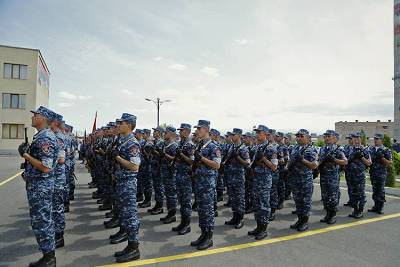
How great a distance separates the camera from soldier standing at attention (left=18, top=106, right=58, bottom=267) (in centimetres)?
389

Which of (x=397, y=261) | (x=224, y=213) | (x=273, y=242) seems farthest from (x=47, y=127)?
(x=397, y=261)

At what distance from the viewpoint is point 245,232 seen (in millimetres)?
5852

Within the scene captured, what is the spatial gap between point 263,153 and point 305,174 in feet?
3.67

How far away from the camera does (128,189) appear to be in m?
4.48

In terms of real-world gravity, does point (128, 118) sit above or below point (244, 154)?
above

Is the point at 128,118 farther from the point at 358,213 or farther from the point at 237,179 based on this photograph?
the point at 358,213

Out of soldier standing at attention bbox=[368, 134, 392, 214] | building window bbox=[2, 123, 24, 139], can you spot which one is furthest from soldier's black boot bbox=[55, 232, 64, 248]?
building window bbox=[2, 123, 24, 139]

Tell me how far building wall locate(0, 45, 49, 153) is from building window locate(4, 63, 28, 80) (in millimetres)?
293

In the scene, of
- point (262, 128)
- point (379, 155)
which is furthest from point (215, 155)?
point (379, 155)

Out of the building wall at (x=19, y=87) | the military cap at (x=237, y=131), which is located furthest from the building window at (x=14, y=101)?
the military cap at (x=237, y=131)

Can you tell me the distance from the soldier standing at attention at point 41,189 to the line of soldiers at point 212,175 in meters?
0.90

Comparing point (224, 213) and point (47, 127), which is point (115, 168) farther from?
point (224, 213)

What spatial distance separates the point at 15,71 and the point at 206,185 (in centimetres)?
3387

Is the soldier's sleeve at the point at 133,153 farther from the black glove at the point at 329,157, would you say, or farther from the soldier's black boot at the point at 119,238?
the black glove at the point at 329,157
